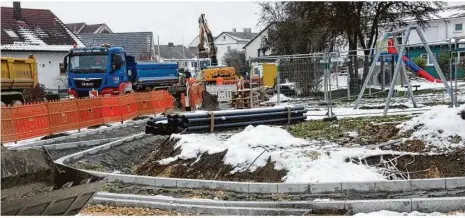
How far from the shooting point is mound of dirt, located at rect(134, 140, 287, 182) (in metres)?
8.79

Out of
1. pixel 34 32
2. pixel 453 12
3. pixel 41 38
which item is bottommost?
pixel 41 38

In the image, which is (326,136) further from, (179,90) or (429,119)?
(179,90)

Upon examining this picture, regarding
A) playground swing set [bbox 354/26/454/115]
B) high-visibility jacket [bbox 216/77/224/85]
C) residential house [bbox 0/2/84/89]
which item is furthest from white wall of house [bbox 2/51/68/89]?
playground swing set [bbox 354/26/454/115]

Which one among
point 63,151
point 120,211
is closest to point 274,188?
point 120,211

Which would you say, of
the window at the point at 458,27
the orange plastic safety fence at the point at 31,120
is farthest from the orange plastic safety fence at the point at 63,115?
the window at the point at 458,27

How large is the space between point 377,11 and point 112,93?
50.8 feet

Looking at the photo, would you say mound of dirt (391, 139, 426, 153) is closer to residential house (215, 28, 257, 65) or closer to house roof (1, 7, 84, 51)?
house roof (1, 7, 84, 51)

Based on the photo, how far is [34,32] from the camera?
1720 inches

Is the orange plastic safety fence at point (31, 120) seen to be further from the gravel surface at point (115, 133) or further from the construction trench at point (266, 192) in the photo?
the construction trench at point (266, 192)

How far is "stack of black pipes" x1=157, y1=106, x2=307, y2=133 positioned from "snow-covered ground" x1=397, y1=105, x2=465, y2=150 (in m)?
4.84

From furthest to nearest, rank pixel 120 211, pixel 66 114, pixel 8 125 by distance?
pixel 66 114, pixel 8 125, pixel 120 211

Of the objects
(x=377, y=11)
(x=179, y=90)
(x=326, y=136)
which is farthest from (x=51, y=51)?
(x=326, y=136)

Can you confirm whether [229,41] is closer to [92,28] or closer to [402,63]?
[92,28]

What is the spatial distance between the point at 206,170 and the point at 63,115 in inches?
360
